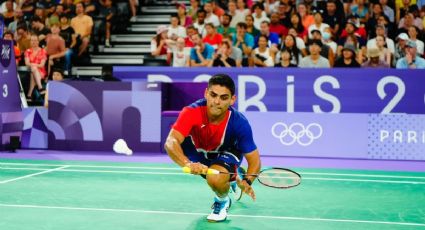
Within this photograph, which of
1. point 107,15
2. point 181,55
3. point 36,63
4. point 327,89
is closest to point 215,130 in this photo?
point 327,89

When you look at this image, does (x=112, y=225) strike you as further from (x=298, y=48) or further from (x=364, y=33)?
(x=364, y=33)

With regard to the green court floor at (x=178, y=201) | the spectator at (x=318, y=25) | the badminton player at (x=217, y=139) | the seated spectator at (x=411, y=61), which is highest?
the spectator at (x=318, y=25)

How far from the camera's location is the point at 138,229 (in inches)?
226

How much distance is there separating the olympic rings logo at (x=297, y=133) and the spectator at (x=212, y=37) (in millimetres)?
3517

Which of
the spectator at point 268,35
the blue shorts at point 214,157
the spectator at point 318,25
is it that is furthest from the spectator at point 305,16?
the blue shorts at point 214,157

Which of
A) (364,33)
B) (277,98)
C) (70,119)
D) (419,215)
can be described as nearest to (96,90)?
(70,119)

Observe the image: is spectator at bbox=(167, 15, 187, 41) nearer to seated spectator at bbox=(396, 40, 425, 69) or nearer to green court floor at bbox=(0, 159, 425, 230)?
seated spectator at bbox=(396, 40, 425, 69)

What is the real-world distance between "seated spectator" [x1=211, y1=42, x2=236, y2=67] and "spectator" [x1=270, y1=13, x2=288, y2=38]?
1579 millimetres

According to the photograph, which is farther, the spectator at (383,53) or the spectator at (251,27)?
the spectator at (251,27)

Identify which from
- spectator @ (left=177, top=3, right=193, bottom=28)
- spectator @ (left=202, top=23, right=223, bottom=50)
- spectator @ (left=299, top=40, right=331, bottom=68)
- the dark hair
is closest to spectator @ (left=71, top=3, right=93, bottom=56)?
spectator @ (left=177, top=3, right=193, bottom=28)

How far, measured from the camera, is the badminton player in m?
5.65

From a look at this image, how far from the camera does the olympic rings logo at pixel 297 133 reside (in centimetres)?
1129

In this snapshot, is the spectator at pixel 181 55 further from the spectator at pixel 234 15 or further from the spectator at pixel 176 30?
the spectator at pixel 234 15

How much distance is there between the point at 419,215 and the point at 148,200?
9.11 ft
